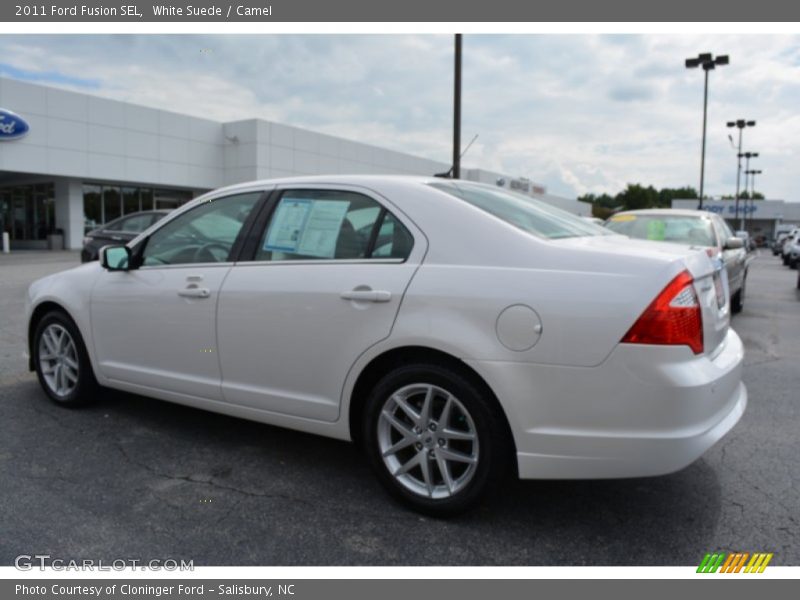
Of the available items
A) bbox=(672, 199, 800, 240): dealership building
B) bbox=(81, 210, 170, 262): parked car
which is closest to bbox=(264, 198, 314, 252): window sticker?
bbox=(81, 210, 170, 262): parked car

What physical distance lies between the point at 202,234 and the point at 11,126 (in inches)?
1035

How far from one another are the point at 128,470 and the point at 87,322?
1325 mm

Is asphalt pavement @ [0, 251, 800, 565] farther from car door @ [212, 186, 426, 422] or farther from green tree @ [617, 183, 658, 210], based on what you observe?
green tree @ [617, 183, 658, 210]

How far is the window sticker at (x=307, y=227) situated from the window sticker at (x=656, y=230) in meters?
6.01

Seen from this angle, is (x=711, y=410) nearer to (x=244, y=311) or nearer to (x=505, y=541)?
(x=505, y=541)

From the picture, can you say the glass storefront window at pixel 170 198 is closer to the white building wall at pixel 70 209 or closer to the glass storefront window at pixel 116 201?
the glass storefront window at pixel 116 201

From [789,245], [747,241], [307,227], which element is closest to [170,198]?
[747,241]

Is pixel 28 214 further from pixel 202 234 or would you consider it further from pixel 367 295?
pixel 367 295

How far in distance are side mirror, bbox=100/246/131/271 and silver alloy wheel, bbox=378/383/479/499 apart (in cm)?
221

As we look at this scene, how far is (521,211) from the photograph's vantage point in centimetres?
339

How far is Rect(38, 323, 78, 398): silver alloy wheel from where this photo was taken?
4.59 m

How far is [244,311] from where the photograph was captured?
3486 millimetres

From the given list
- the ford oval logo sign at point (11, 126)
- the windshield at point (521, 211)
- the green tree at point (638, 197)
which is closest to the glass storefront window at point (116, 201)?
the ford oval logo sign at point (11, 126)

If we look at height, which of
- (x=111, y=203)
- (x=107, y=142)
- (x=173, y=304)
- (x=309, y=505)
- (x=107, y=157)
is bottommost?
(x=309, y=505)
